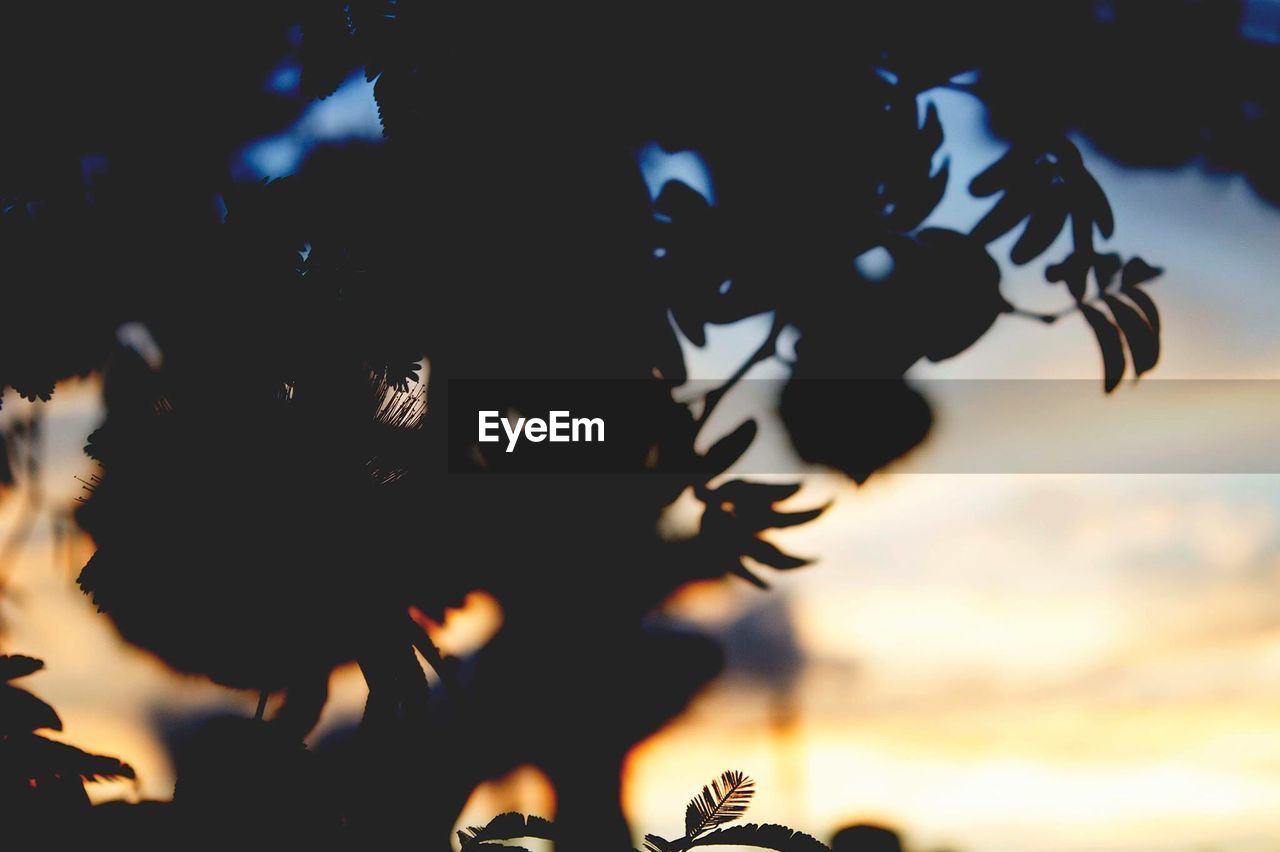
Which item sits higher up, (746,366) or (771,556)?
(746,366)

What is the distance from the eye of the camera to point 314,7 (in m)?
1.31

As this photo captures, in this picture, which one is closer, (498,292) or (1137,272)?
(498,292)

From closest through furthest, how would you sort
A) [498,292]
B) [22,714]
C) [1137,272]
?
[22,714]
[498,292]
[1137,272]

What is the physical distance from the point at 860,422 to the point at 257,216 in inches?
45.4

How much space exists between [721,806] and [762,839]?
8cm

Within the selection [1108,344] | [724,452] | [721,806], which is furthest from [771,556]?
[1108,344]

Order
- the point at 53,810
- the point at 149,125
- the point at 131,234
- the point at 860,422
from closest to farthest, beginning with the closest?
the point at 53,810 < the point at 131,234 < the point at 149,125 < the point at 860,422

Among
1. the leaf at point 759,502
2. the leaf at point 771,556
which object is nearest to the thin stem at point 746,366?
the leaf at point 759,502

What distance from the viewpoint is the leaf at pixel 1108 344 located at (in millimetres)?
1700

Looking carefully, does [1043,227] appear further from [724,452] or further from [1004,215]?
[724,452]

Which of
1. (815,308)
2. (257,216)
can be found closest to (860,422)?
(815,308)

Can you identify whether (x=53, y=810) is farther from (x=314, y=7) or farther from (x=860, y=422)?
(x=860, y=422)

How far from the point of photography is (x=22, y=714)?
118 cm

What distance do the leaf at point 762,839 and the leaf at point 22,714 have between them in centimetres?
92
